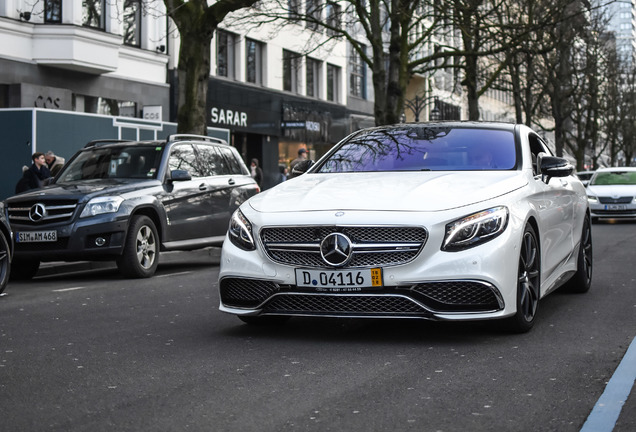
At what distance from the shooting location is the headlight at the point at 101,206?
475 inches

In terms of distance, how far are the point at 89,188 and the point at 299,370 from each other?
23.2ft

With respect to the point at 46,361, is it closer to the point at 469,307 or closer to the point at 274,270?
the point at 274,270

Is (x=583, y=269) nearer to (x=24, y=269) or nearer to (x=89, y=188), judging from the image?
A: (x=89, y=188)

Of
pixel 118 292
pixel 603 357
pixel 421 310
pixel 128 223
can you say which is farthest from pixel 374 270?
pixel 128 223

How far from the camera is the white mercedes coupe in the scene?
658cm

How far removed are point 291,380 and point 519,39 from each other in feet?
66.3

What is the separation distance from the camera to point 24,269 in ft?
42.2

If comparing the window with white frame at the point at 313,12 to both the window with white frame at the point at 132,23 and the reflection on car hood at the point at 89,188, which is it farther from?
the reflection on car hood at the point at 89,188

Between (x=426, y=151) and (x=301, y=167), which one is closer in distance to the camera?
(x=426, y=151)

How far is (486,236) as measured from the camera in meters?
6.66

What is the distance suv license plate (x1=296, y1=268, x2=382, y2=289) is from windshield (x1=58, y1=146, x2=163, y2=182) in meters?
6.89

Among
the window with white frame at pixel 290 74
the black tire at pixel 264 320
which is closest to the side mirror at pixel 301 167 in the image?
the black tire at pixel 264 320

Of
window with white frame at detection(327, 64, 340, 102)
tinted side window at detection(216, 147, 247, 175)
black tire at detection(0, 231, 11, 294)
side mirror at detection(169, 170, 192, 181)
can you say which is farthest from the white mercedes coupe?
window with white frame at detection(327, 64, 340, 102)

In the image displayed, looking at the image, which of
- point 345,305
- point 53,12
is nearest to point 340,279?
point 345,305
